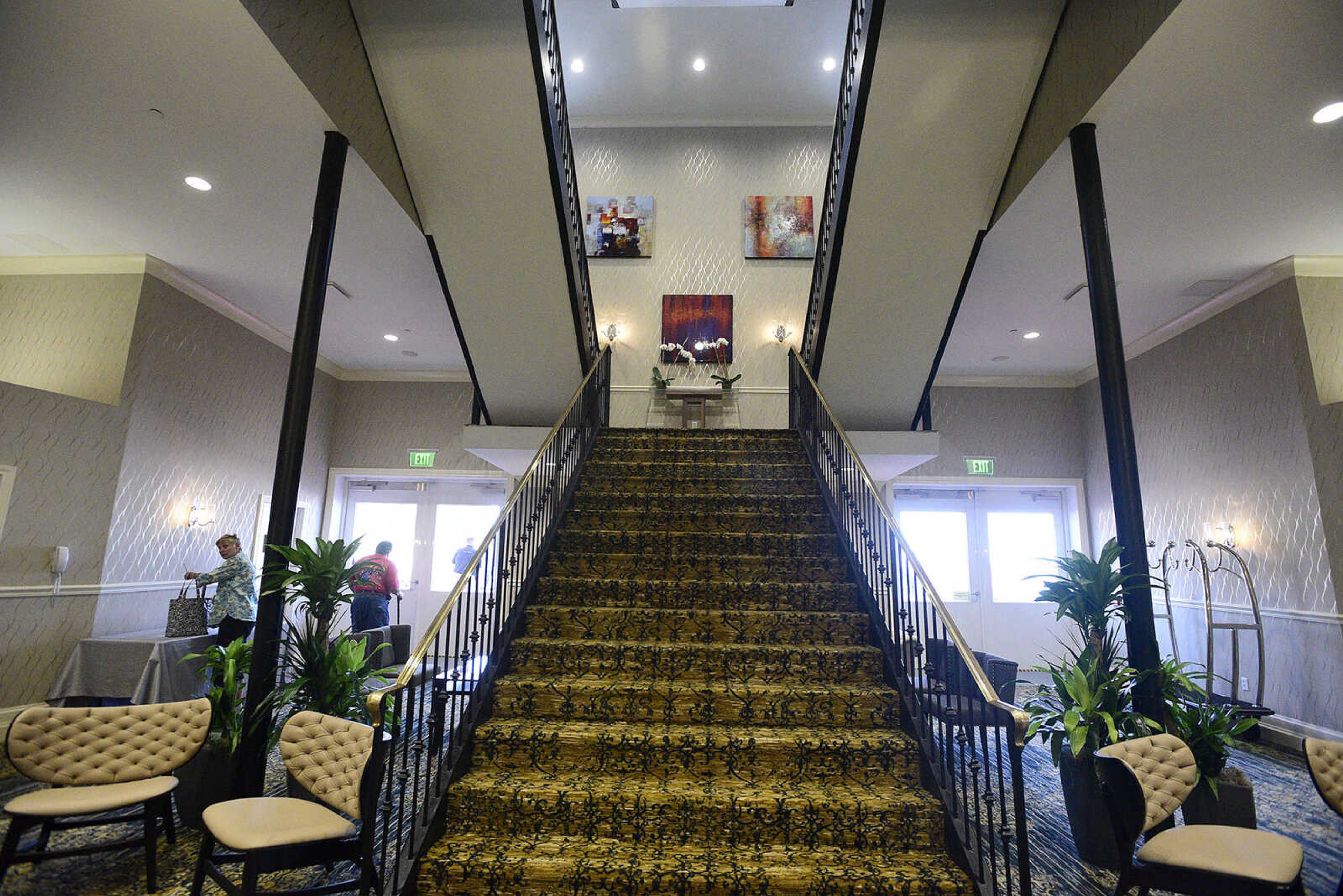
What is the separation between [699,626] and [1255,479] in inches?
233

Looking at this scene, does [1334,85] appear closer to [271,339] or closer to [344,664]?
[344,664]

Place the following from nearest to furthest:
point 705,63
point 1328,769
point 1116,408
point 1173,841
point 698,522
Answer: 1. point 1173,841
2. point 1328,769
3. point 1116,408
4. point 698,522
5. point 705,63

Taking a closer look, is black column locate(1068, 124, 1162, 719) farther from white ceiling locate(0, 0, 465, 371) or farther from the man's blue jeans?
the man's blue jeans

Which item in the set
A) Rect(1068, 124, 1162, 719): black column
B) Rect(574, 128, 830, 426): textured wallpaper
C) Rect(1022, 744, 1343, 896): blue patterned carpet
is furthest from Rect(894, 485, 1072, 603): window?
Rect(1068, 124, 1162, 719): black column

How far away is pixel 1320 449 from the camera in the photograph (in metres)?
5.75

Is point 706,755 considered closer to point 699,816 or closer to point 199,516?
point 699,816

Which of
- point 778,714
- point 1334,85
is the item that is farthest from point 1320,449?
point 778,714

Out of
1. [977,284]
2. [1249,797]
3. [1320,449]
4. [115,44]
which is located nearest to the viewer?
[1249,797]

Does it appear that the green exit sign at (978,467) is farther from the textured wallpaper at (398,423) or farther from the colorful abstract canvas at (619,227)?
the textured wallpaper at (398,423)

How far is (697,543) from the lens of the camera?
5.21 metres

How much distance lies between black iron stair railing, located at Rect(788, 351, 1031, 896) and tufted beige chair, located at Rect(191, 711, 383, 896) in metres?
2.51

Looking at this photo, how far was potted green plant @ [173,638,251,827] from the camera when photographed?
3.47 m

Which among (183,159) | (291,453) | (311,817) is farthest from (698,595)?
(183,159)

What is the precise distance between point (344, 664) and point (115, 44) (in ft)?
12.5
